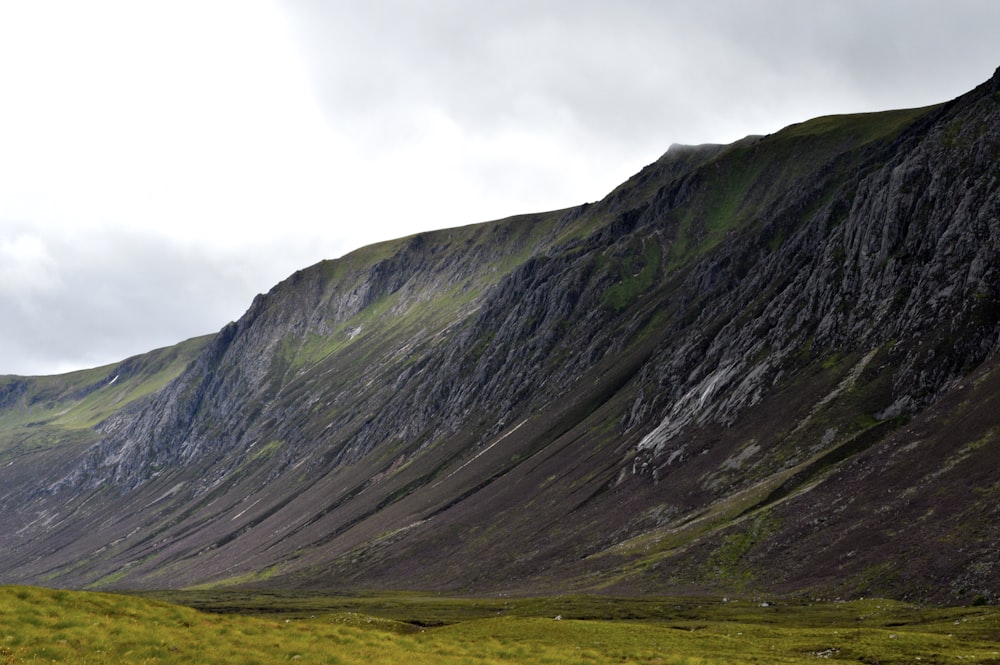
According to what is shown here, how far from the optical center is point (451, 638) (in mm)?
43312

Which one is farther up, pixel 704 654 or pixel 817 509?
pixel 704 654

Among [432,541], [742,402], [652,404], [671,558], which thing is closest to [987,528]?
[671,558]

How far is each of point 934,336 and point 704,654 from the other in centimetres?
11988

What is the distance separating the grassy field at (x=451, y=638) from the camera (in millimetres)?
28250

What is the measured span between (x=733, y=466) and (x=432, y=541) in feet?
278

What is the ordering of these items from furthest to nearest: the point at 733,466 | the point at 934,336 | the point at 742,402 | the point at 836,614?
the point at 742,402 < the point at 733,466 < the point at 934,336 < the point at 836,614

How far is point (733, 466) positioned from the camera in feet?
468

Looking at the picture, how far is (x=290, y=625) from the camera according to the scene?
37969 millimetres

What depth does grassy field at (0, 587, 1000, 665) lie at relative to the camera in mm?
28250

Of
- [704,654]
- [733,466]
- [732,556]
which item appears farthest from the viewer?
[733,466]

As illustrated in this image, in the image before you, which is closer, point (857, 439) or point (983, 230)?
point (857, 439)

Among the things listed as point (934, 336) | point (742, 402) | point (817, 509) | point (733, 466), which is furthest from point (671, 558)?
point (934, 336)

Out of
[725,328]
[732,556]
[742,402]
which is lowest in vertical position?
[732,556]

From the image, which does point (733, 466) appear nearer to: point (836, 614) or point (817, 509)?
point (817, 509)
